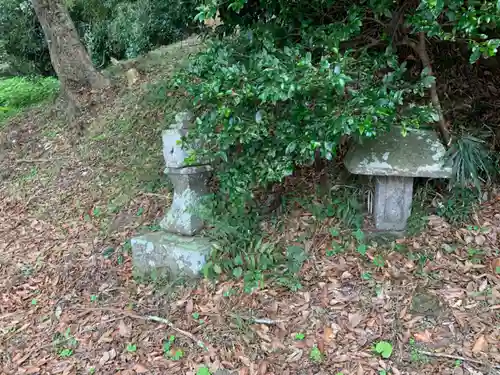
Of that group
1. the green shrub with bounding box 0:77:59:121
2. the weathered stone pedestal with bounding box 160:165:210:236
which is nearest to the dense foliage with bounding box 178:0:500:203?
the weathered stone pedestal with bounding box 160:165:210:236

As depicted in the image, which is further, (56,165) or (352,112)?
(56,165)

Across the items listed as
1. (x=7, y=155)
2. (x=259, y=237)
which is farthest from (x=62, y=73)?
(x=259, y=237)

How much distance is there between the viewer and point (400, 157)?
116 inches

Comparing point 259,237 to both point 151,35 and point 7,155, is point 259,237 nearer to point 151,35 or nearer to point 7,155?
point 7,155

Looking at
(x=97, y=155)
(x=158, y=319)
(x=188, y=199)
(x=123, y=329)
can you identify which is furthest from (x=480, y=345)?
(x=97, y=155)

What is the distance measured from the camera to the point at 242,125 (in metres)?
2.67

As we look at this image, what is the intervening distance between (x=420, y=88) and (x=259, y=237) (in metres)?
1.60

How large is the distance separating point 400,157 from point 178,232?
72.6 inches

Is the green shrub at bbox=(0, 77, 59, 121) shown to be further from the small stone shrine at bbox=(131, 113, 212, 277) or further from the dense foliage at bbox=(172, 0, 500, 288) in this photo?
the dense foliage at bbox=(172, 0, 500, 288)

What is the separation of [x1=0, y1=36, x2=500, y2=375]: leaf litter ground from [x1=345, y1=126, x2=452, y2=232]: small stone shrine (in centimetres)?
29

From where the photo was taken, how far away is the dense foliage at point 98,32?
29.7 feet

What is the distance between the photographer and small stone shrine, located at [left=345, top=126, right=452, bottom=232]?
2.92 metres

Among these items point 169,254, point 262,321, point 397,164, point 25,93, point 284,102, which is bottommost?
point 262,321

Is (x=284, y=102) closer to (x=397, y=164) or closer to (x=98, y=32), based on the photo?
(x=397, y=164)
